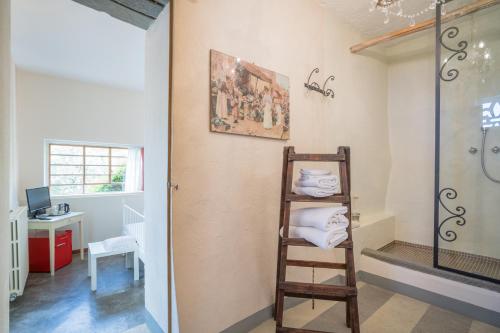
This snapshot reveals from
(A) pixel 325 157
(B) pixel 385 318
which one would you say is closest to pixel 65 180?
(A) pixel 325 157

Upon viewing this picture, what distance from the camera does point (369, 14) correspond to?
7.26 ft

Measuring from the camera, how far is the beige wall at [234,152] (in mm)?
1291

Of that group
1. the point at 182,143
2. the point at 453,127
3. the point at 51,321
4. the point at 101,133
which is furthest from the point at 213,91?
the point at 101,133

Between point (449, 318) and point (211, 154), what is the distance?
2056 millimetres

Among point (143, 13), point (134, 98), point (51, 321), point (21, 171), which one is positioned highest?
point (134, 98)

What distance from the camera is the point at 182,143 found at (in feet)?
4.21

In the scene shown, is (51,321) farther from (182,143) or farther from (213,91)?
(213,91)

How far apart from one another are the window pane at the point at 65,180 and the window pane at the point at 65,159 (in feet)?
0.80

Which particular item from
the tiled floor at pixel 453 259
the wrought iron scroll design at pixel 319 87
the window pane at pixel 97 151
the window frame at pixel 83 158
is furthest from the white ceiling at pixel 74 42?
the tiled floor at pixel 453 259

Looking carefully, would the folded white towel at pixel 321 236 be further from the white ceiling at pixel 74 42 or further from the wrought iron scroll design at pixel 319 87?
the white ceiling at pixel 74 42

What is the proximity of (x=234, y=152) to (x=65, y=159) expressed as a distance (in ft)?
12.1

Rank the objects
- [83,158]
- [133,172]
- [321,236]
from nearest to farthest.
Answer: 1. [321,236]
2. [83,158]
3. [133,172]

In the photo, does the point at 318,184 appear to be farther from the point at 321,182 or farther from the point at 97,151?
the point at 97,151

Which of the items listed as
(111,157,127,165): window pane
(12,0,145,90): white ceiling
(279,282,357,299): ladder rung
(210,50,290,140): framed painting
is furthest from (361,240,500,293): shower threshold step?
(111,157,127,165): window pane
